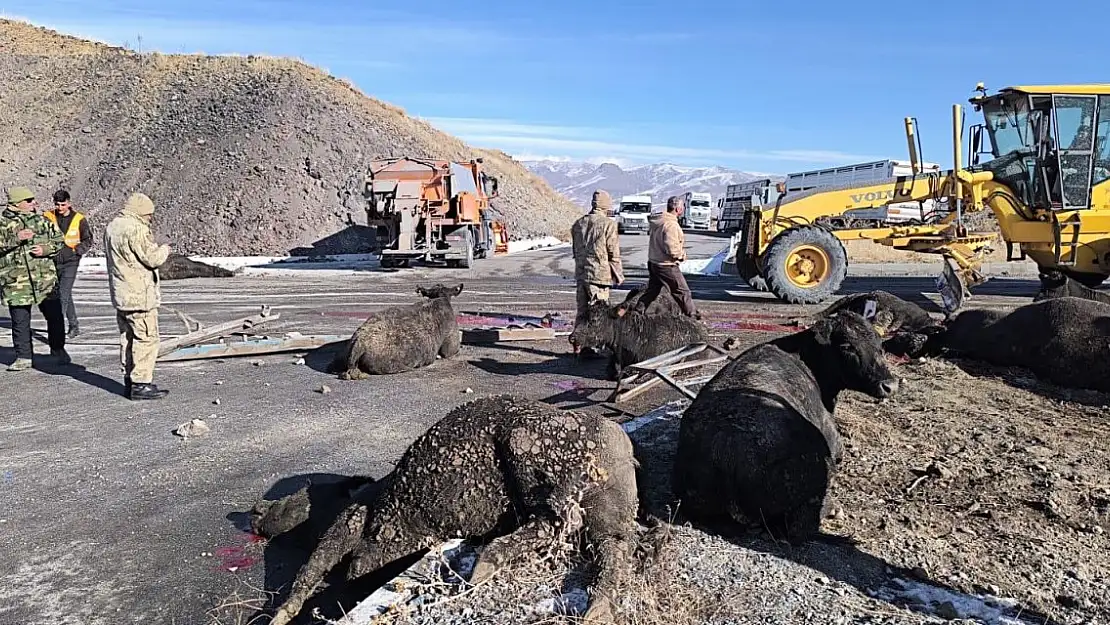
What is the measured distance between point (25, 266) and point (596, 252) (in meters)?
6.49

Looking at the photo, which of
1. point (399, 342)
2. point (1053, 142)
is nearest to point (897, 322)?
point (399, 342)

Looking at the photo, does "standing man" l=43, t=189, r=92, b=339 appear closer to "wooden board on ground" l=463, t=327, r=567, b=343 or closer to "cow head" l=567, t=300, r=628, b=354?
"wooden board on ground" l=463, t=327, r=567, b=343

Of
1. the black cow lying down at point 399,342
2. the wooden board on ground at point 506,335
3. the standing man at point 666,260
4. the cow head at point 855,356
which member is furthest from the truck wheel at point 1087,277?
the black cow lying down at point 399,342

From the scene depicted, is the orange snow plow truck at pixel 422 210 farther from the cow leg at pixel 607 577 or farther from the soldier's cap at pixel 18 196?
the cow leg at pixel 607 577

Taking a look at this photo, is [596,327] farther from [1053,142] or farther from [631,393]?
[1053,142]

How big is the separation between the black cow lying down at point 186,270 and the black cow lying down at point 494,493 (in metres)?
17.9

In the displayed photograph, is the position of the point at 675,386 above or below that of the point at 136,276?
below

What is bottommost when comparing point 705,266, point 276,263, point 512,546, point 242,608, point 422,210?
point 242,608

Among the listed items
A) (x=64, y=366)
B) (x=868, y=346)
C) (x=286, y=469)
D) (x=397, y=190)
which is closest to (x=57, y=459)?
(x=286, y=469)

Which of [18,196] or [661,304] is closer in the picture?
[18,196]

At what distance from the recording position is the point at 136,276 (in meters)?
7.44

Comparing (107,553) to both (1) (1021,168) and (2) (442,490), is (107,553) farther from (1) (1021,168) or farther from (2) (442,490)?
(1) (1021,168)

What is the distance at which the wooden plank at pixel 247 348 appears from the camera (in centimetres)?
951

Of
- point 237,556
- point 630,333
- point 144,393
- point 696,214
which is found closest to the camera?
point 237,556
